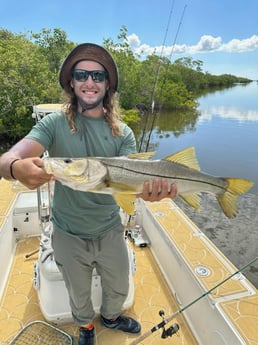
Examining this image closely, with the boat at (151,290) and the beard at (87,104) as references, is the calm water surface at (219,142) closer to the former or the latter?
the boat at (151,290)

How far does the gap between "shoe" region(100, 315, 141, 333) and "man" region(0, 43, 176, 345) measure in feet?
1.87

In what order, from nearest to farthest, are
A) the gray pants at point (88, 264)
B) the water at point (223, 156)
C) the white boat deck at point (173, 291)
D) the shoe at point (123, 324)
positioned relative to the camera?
the gray pants at point (88, 264) → the white boat deck at point (173, 291) → the shoe at point (123, 324) → the water at point (223, 156)

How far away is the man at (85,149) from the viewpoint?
200 centimetres

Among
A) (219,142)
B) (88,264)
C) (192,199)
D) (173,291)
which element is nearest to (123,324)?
(173,291)

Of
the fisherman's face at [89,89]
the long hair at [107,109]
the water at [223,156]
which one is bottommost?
the water at [223,156]

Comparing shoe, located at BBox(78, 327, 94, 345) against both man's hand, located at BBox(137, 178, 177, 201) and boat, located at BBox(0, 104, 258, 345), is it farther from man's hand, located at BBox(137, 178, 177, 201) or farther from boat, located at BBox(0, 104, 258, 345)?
man's hand, located at BBox(137, 178, 177, 201)

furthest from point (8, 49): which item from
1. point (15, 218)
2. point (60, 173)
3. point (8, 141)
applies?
point (60, 173)

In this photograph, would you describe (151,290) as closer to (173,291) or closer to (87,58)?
(173,291)

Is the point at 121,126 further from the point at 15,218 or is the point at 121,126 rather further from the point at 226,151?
the point at 226,151

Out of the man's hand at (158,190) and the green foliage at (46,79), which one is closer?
the man's hand at (158,190)

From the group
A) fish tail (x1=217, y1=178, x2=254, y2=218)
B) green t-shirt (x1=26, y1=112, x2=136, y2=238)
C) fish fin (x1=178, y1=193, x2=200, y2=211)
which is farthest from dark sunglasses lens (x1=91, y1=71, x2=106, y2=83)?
fish tail (x1=217, y1=178, x2=254, y2=218)

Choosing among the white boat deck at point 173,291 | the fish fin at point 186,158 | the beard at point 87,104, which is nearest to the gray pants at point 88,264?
the white boat deck at point 173,291

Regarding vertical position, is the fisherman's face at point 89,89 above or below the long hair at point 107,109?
above

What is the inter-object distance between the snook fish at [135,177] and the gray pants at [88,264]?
Answer: 576 mm
